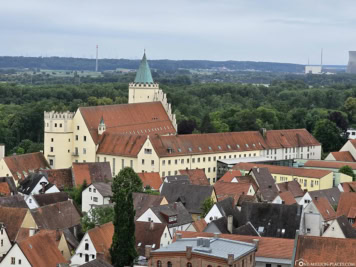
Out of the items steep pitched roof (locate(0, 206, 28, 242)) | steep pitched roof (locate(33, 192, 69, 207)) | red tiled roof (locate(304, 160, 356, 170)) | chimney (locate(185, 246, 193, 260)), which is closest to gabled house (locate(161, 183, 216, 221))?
→ steep pitched roof (locate(33, 192, 69, 207))

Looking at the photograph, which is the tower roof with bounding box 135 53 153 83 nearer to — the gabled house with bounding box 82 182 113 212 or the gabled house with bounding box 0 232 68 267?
the gabled house with bounding box 82 182 113 212

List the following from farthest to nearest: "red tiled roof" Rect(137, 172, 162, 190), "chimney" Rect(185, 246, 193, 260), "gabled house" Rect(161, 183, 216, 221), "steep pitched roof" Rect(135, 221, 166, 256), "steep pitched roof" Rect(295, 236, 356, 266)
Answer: "red tiled roof" Rect(137, 172, 162, 190) < "gabled house" Rect(161, 183, 216, 221) < "steep pitched roof" Rect(135, 221, 166, 256) < "chimney" Rect(185, 246, 193, 260) < "steep pitched roof" Rect(295, 236, 356, 266)

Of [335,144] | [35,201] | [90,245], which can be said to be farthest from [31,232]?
[335,144]

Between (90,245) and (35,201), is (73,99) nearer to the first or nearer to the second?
(35,201)

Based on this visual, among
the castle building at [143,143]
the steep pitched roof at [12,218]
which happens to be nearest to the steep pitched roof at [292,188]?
the castle building at [143,143]

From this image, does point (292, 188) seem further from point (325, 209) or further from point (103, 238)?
point (103, 238)

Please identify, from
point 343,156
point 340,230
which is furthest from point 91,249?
point 343,156

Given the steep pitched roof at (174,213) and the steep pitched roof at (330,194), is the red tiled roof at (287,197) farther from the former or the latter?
the steep pitched roof at (174,213)
